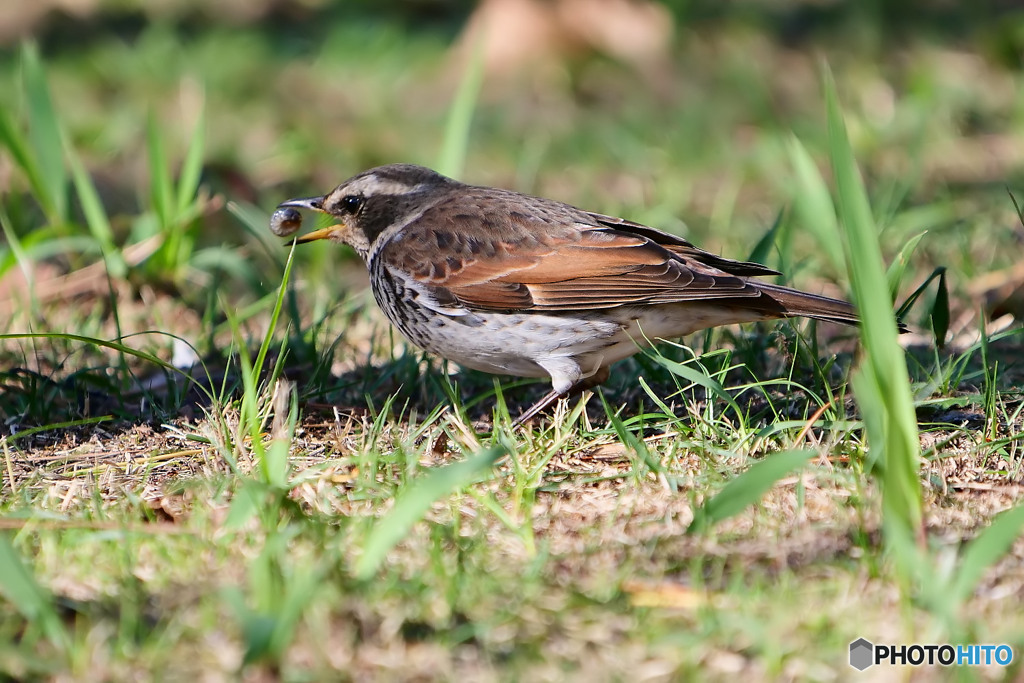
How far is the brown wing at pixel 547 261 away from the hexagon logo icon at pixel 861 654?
1933 millimetres

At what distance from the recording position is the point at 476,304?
4.87 metres

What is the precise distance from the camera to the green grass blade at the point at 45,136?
19.4ft

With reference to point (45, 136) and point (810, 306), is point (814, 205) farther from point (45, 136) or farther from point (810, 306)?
point (45, 136)

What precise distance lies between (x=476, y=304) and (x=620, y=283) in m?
0.61

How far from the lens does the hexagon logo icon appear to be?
2.80 meters

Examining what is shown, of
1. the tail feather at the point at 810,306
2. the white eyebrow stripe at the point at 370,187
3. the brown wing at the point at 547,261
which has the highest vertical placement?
the white eyebrow stripe at the point at 370,187

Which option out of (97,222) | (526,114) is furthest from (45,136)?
(526,114)

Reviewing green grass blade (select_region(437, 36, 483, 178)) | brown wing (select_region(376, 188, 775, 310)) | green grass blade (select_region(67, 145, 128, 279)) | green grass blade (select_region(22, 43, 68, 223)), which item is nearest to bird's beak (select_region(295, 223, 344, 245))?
brown wing (select_region(376, 188, 775, 310))

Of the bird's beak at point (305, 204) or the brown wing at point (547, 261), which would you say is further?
the bird's beak at point (305, 204)

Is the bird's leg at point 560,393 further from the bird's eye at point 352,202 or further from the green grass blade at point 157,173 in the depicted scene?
the green grass blade at point 157,173

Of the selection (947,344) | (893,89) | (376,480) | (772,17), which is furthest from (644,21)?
(376,480)

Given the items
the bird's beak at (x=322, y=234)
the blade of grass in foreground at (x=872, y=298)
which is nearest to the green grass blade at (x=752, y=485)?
the blade of grass in foreground at (x=872, y=298)

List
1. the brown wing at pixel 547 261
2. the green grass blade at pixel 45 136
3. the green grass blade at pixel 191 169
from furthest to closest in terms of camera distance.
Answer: the green grass blade at pixel 191 169, the green grass blade at pixel 45 136, the brown wing at pixel 547 261

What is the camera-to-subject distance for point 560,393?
4.75 meters
